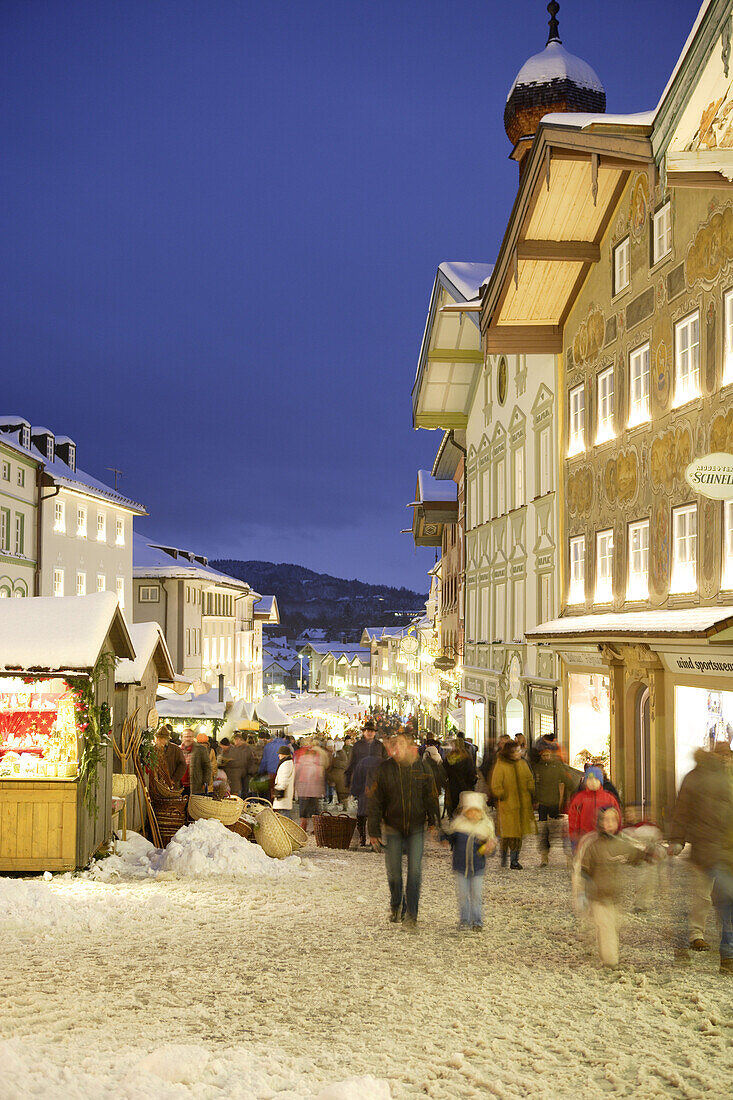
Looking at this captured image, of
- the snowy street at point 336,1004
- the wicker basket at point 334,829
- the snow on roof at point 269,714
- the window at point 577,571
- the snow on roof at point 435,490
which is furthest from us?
the snow on roof at point 435,490

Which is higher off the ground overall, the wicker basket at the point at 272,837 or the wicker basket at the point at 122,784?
the wicker basket at the point at 122,784

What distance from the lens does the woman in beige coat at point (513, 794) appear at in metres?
12.7

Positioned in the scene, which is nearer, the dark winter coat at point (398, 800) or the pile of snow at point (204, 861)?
the dark winter coat at point (398, 800)

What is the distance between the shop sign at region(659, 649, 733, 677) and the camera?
50.7 ft

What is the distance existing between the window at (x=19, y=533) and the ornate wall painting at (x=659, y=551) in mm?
27444

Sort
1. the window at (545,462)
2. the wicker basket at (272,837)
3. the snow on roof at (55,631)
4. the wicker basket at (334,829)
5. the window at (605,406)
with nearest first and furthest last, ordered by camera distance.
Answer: the snow on roof at (55,631), the wicker basket at (272,837), the wicker basket at (334,829), the window at (605,406), the window at (545,462)

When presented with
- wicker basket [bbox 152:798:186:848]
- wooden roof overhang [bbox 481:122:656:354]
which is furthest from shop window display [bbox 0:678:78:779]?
wooden roof overhang [bbox 481:122:656:354]

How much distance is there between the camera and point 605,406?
21344 mm

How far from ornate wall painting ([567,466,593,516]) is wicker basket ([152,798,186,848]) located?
1132cm

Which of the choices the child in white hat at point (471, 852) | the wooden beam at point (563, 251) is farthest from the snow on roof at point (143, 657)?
the wooden beam at point (563, 251)

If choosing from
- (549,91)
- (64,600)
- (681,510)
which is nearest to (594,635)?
(681,510)

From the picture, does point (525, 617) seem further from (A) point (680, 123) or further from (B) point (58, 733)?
(B) point (58, 733)

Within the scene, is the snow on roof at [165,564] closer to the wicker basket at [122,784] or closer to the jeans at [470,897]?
the wicker basket at [122,784]

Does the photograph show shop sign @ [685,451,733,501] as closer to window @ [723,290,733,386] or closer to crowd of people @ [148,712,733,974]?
window @ [723,290,733,386]
